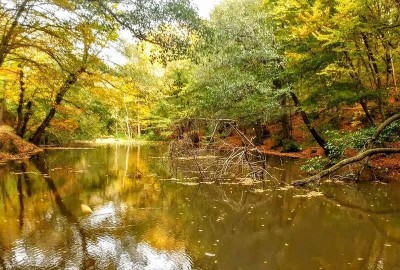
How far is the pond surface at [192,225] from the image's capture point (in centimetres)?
537

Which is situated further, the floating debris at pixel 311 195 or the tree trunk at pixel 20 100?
the tree trunk at pixel 20 100

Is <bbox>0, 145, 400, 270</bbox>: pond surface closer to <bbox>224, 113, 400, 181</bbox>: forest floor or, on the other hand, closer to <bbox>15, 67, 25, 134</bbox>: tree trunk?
<bbox>224, 113, 400, 181</bbox>: forest floor

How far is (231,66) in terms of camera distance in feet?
66.1

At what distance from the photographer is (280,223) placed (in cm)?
741

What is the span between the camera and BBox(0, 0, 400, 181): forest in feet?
28.9

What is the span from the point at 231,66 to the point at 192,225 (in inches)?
563

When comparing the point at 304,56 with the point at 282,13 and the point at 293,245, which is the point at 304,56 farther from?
the point at 293,245

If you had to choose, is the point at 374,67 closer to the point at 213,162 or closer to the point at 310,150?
the point at 310,150

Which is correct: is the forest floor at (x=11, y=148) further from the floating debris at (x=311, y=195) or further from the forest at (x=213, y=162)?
the floating debris at (x=311, y=195)

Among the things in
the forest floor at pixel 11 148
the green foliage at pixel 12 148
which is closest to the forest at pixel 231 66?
the forest floor at pixel 11 148

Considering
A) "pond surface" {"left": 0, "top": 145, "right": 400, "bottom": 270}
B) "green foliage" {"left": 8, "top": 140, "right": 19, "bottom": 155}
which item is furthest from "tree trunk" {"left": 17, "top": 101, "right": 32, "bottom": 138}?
"pond surface" {"left": 0, "top": 145, "right": 400, "bottom": 270}

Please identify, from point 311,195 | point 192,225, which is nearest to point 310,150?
point 311,195

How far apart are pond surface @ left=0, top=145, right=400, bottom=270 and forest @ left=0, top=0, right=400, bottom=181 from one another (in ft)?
8.39

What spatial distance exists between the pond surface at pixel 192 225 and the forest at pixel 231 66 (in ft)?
8.39
